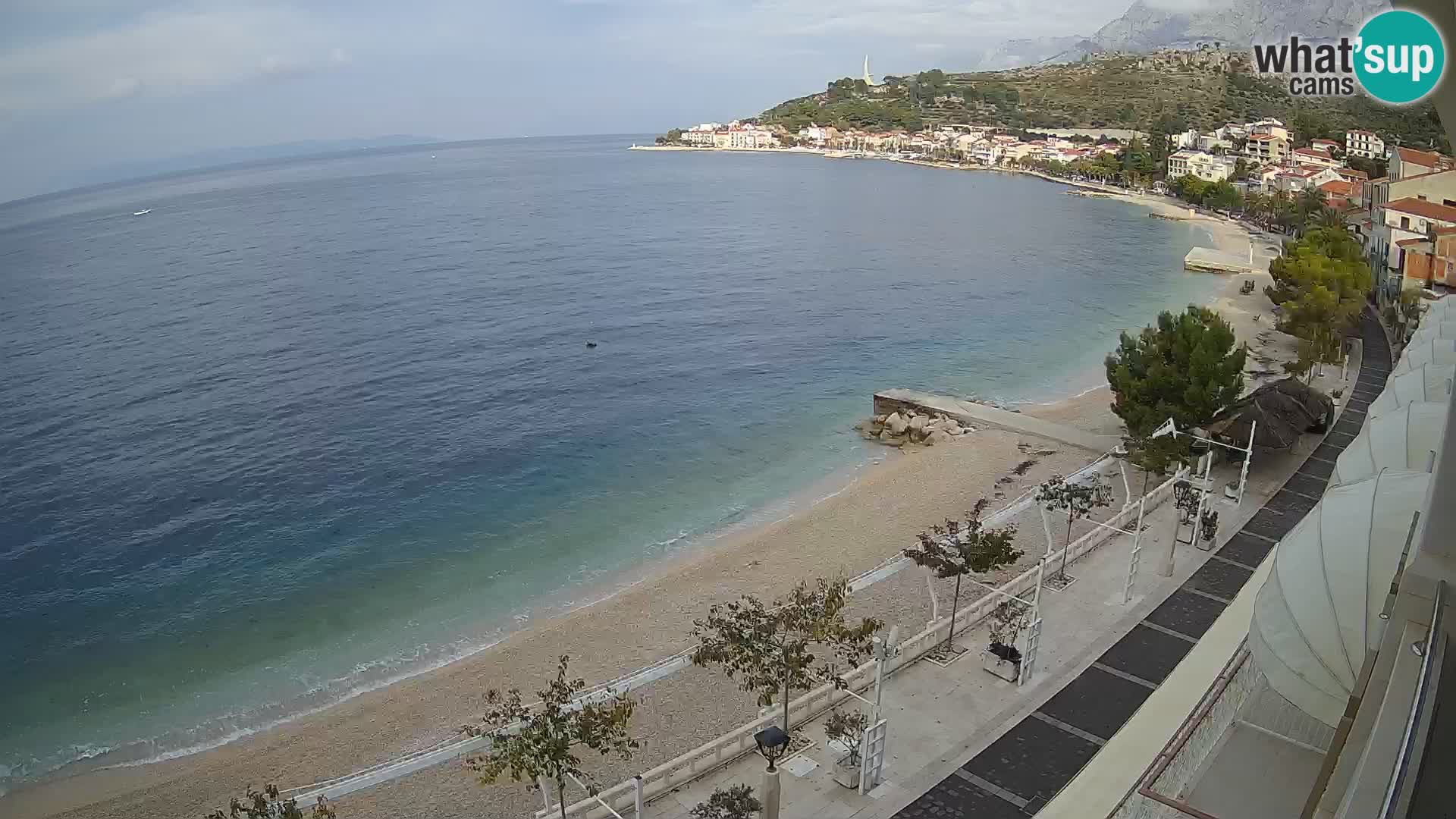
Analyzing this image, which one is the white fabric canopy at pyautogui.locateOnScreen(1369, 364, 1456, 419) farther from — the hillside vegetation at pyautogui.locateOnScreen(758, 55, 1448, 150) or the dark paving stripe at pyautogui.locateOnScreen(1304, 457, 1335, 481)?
the hillside vegetation at pyautogui.locateOnScreen(758, 55, 1448, 150)

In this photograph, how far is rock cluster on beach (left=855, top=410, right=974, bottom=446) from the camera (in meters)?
31.9

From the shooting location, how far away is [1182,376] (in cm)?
2402

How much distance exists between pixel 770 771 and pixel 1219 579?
11932mm

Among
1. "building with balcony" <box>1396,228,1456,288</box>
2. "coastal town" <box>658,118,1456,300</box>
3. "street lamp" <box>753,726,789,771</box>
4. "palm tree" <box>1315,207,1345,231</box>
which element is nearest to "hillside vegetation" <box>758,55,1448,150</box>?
"coastal town" <box>658,118,1456,300</box>

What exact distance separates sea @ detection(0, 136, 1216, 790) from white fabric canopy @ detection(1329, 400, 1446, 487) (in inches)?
654

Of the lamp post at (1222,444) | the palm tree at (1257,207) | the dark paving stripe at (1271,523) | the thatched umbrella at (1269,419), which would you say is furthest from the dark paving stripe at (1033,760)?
the palm tree at (1257,207)

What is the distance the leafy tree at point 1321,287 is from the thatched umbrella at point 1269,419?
801 centimetres

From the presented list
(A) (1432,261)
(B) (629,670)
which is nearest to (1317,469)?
(B) (629,670)

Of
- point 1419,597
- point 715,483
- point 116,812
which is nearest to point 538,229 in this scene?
point 715,483

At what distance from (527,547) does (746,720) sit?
10947mm

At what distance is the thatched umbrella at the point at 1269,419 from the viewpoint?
23.0m

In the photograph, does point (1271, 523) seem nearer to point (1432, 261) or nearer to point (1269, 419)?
point (1269, 419)

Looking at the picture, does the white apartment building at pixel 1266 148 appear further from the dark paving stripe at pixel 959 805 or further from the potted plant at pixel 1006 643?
the dark paving stripe at pixel 959 805

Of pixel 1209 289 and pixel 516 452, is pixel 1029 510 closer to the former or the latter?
pixel 516 452
